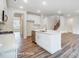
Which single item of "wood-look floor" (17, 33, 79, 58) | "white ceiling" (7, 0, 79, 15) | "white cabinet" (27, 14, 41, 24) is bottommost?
"wood-look floor" (17, 33, 79, 58)

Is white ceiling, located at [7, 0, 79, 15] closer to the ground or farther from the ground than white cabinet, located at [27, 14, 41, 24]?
farther from the ground

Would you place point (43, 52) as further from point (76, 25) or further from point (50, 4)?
point (76, 25)

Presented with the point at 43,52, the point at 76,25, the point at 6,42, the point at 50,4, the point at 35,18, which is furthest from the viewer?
the point at 76,25

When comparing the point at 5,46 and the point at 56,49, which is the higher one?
the point at 5,46

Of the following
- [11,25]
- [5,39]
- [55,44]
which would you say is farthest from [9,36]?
[11,25]

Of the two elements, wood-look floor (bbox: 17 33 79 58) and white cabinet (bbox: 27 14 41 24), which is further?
white cabinet (bbox: 27 14 41 24)

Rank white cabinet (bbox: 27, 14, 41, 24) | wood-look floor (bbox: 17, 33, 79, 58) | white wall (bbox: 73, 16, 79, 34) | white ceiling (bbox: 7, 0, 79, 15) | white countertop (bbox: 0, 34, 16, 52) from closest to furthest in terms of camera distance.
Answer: white countertop (bbox: 0, 34, 16, 52) < wood-look floor (bbox: 17, 33, 79, 58) < white ceiling (bbox: 7, 0, 79, 15) < white cabinet (bbox: 27, 14, 41, 24) < white wall (bbox: 73, 16, 79, 34)

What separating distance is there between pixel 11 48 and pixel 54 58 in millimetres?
1555

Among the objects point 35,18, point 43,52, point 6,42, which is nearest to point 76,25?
point 35,18

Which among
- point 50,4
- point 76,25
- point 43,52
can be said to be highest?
point 50,4

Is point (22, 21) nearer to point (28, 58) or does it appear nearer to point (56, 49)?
point (56, 49)

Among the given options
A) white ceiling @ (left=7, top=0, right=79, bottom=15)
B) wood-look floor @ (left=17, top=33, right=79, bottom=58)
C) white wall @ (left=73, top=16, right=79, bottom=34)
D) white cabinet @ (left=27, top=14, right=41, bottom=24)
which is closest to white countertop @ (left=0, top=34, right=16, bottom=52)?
wood-look floor @ (left=17, top=33, right=79, bottom=58)

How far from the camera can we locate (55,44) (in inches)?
157

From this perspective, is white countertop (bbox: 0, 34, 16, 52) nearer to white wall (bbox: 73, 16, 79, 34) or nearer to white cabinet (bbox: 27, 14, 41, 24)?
white cabinet (bbox: 27, 14, 41, 24)
